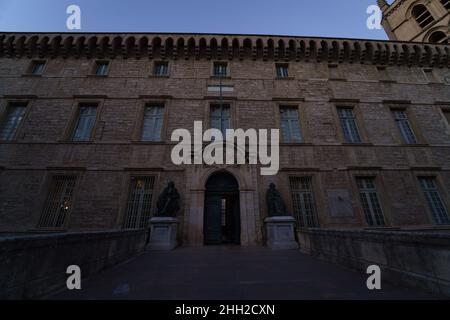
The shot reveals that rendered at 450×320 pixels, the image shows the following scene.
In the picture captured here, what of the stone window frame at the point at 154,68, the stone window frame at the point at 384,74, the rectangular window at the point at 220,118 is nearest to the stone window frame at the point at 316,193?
the rectangular window at the point at 220,118

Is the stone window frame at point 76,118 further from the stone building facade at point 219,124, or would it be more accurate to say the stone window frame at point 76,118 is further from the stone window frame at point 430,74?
the stone window frame at point 430,74

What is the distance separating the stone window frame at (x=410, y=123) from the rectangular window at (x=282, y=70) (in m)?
5.90

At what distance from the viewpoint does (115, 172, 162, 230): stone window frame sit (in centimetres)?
779

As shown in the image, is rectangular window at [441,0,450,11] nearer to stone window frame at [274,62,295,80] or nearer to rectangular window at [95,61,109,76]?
stone window frame at [274,62,295,80]

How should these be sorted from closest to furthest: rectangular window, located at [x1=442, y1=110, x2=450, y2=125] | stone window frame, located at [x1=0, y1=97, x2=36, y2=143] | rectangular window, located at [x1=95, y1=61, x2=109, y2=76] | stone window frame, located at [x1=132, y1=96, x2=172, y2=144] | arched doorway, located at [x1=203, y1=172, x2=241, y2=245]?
arched doorway, located at [x1=203, y1=172, x2=241, y2=245] < stone window frame, located at [x1=0, y1=97, x2=36, y2=143] < stone window frame, located at [x1=132, y1=96, x2=172, y2=144] < rectangular window, located at [x1=442, y1=110, x2=450, y2=125] < rectangular window, located at [x1=95, y1=61, x2=109, y2=76]

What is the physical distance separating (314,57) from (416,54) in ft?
22.2

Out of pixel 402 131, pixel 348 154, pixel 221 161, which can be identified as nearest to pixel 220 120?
pixel 221 161

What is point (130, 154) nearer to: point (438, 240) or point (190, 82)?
point (190, 82)

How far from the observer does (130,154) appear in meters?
8.77

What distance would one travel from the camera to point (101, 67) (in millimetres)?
11047

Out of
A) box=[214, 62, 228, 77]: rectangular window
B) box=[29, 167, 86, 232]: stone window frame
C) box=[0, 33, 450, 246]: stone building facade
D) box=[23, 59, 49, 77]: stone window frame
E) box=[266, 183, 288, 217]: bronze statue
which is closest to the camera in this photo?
box=[266, 183, 288, 217]: bronze statue

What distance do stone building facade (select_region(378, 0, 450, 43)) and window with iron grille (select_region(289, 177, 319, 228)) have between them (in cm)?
2255

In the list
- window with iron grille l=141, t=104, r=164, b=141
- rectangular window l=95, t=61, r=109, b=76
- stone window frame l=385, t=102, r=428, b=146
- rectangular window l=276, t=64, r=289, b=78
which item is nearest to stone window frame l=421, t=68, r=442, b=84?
stone window frame l=385, t=102, r=428, b=146

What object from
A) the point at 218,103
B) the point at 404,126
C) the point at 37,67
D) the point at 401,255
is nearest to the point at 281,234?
the point at 401,255
